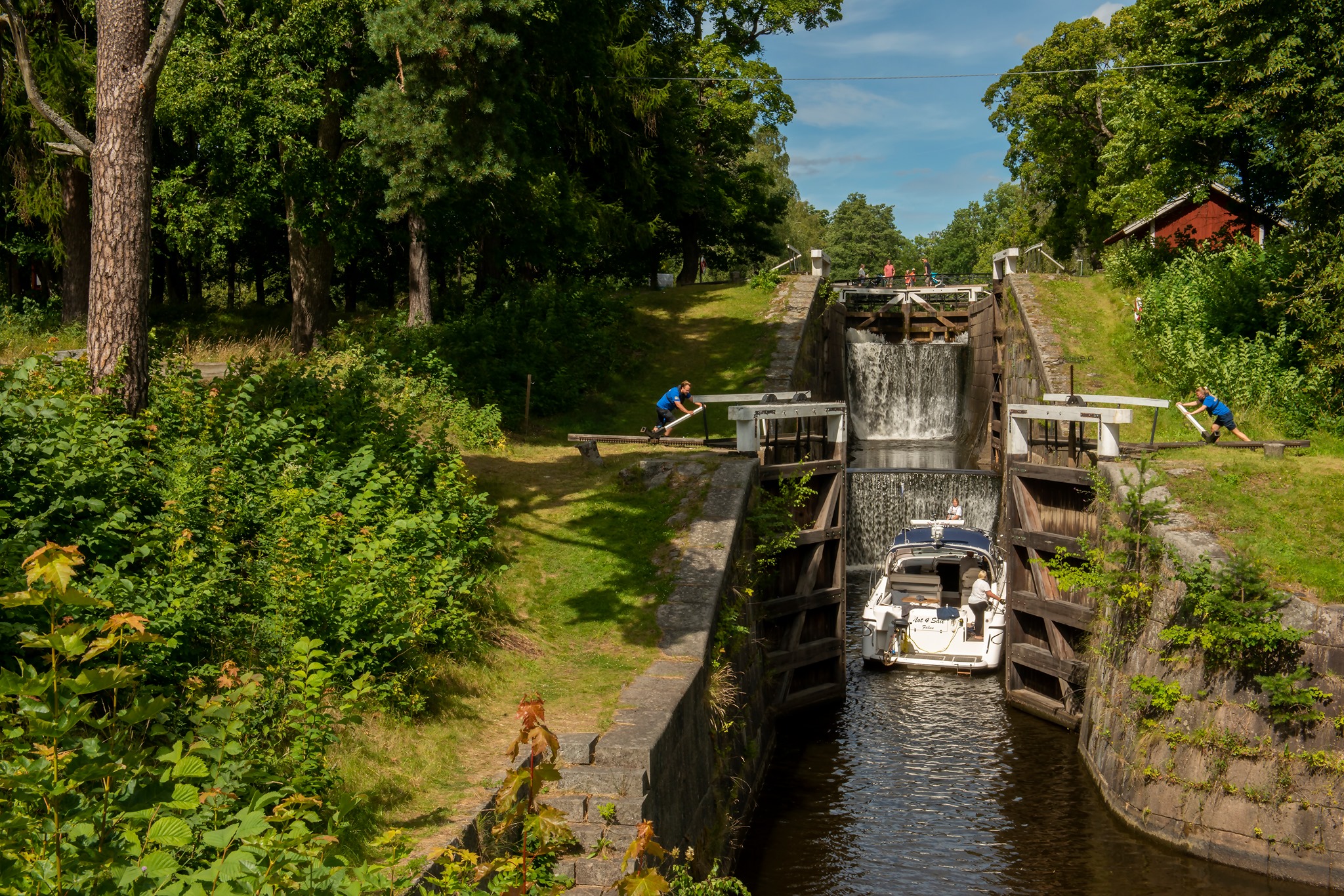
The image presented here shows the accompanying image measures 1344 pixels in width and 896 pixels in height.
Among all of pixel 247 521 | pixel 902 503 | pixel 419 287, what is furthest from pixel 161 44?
pixel 902 503

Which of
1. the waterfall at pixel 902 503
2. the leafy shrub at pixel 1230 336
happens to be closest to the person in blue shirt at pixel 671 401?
the waterfall at pixel 902 503

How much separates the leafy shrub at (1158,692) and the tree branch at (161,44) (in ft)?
38.6

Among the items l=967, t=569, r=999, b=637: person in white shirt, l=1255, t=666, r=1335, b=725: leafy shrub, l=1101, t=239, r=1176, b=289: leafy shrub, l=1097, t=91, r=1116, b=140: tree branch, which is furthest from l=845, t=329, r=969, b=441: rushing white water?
l=1255, t=666, r=1335, b=725: leafy shrub

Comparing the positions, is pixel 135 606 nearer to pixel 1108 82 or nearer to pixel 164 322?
pixel 164 322

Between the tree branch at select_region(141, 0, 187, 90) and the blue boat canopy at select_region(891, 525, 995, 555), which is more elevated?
the tree branch at select_region(141, 0, 187, 90)

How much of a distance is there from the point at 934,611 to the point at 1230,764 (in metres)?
7.64

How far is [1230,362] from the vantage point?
66.7ft

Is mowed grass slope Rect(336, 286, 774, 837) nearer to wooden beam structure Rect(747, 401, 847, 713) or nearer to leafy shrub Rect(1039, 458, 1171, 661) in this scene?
wooden beam structure Rect(747, 401, 847, 713)

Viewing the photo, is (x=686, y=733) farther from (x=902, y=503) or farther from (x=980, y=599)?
(x=902, y=503)

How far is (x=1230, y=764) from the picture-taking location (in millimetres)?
10461

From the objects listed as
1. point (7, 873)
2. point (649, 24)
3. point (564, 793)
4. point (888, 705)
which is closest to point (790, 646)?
point (888, 705)

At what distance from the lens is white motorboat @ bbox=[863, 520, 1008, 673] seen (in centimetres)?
1758

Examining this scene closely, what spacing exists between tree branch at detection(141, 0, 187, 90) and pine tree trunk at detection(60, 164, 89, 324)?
14293 mm

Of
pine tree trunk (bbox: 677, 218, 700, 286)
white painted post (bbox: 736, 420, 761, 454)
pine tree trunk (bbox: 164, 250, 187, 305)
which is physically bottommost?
white painted post (bbox: 736, 420, 761, 454)
